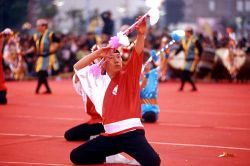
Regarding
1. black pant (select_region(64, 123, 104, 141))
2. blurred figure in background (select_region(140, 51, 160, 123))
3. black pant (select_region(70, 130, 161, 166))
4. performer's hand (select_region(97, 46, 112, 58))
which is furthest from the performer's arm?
blurred figure in background (select_region(140, 51, 160, 123))

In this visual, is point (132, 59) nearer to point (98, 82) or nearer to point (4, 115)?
point (98, 82)

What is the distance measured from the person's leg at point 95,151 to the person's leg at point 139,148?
0.18 meters

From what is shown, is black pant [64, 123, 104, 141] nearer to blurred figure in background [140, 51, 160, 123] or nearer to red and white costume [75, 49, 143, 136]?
red and white costume [75, 49, 143, 136]

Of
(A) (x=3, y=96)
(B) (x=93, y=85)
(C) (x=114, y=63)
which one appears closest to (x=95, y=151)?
(B) (x=93, y=85)

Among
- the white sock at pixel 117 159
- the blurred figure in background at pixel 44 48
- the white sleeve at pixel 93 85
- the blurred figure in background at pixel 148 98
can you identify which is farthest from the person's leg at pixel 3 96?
the white sock at pixel 117 159

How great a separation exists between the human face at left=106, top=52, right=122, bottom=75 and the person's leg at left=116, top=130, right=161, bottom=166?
2.62 feet

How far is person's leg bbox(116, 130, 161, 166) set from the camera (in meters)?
8.49

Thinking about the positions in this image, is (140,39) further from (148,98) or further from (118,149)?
(148,98)

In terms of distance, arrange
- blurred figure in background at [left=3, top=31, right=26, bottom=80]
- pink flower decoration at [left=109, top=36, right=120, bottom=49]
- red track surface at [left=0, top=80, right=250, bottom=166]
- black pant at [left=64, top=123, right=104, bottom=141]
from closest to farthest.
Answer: pink flower decoration at [left=109, top=36, right=120, bottom=49], red track surface at [left=0, top=80, right=250, bottom=166], black pant at [left=64, top=123, right=104, bottom=141], blurred figure in background at [left=3, top=31, right=26, bottom=80]

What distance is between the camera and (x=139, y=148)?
859cm

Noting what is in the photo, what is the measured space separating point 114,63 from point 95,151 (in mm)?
1145

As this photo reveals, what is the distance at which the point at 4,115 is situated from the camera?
49.9ft

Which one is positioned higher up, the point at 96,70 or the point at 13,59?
the point at 96,70

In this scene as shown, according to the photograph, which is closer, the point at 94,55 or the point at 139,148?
the point at 139,148
